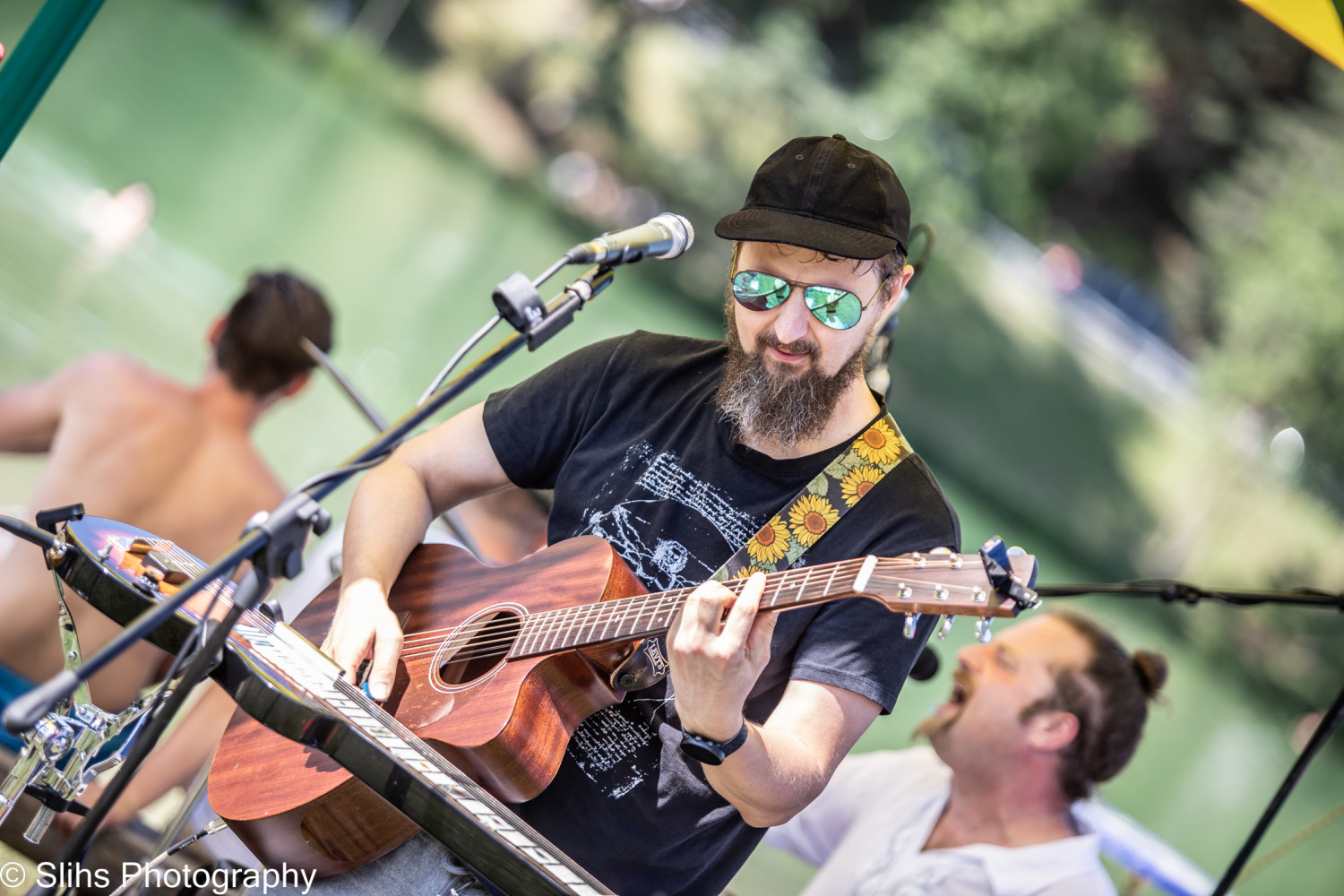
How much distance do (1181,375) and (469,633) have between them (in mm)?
21291

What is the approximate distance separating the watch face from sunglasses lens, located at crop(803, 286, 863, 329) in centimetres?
78

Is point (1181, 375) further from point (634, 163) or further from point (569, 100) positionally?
point (569, 100)

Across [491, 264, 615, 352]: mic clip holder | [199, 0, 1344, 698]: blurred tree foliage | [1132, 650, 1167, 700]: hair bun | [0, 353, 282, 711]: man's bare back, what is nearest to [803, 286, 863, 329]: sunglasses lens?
[491, 264, 615, 352]: mic clip holder

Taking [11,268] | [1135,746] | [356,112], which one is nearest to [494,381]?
[11,268]

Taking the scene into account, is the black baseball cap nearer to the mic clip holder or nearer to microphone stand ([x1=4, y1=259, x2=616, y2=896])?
the mic clip holder

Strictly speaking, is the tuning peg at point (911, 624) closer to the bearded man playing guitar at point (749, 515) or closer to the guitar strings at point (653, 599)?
the guitar strings at point (653, 599)

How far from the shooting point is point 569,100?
845 inches

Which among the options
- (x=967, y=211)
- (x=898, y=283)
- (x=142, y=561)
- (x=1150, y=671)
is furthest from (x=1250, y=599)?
(x=967, y=211)

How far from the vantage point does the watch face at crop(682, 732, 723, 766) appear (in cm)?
Result: 169

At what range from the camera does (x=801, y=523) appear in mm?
2037

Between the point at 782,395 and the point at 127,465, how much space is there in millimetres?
2179

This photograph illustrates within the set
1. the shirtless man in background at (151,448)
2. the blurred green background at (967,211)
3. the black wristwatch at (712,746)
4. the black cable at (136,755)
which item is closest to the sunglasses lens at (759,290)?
the black wristwatch at (712,746)

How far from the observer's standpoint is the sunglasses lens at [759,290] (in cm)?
207

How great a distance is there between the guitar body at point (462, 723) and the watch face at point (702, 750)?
288 millimetres
